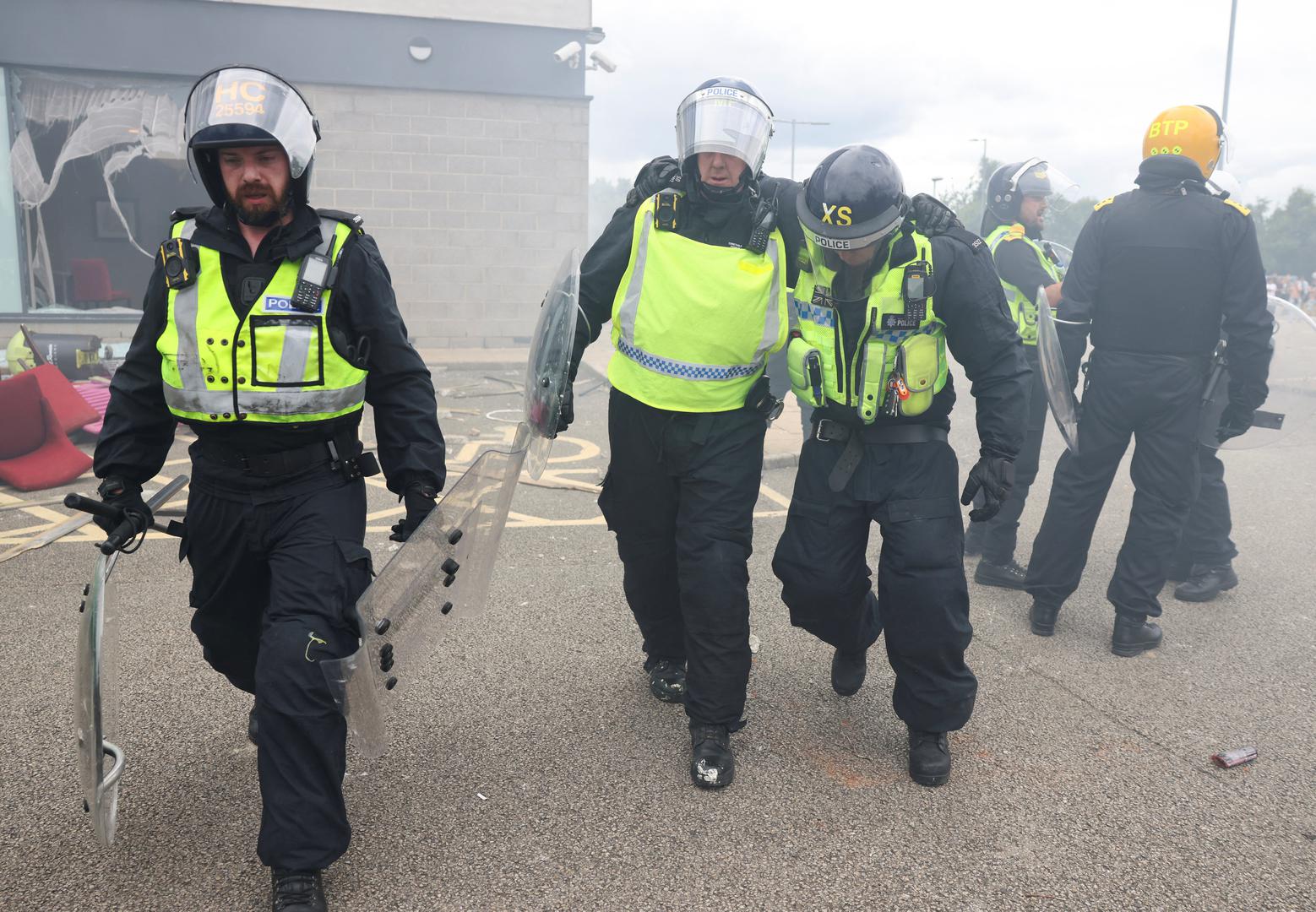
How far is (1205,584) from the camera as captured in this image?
477cm

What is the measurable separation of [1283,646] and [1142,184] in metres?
1.99

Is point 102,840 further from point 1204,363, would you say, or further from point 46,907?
point 1204,363

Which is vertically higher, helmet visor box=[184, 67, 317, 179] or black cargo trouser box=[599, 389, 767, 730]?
helmet visor box=[184, 67, 317, 179]

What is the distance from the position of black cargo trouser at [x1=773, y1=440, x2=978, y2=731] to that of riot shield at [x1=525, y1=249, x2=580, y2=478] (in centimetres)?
84

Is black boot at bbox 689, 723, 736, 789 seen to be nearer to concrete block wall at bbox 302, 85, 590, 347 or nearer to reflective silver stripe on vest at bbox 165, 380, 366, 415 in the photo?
reflective silver stripe on vest at bbox 165, 380, 366, 415

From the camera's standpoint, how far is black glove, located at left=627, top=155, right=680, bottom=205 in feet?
10.4

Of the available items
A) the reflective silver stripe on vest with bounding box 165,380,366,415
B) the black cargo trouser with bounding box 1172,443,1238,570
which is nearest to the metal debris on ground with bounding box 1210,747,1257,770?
the black cargo trouser with bounding box 1172,443,1238,570

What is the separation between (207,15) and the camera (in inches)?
482

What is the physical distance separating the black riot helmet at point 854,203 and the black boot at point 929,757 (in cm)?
148

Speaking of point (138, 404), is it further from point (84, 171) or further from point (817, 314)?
point (84, 171)

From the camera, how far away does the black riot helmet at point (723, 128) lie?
306 cm

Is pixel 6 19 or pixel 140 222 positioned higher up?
pixel 6 19

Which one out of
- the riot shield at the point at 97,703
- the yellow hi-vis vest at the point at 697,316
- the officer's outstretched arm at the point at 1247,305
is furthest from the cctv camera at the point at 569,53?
the riot shield at the point at 97,703

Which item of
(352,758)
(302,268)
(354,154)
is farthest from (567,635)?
(354,154)
